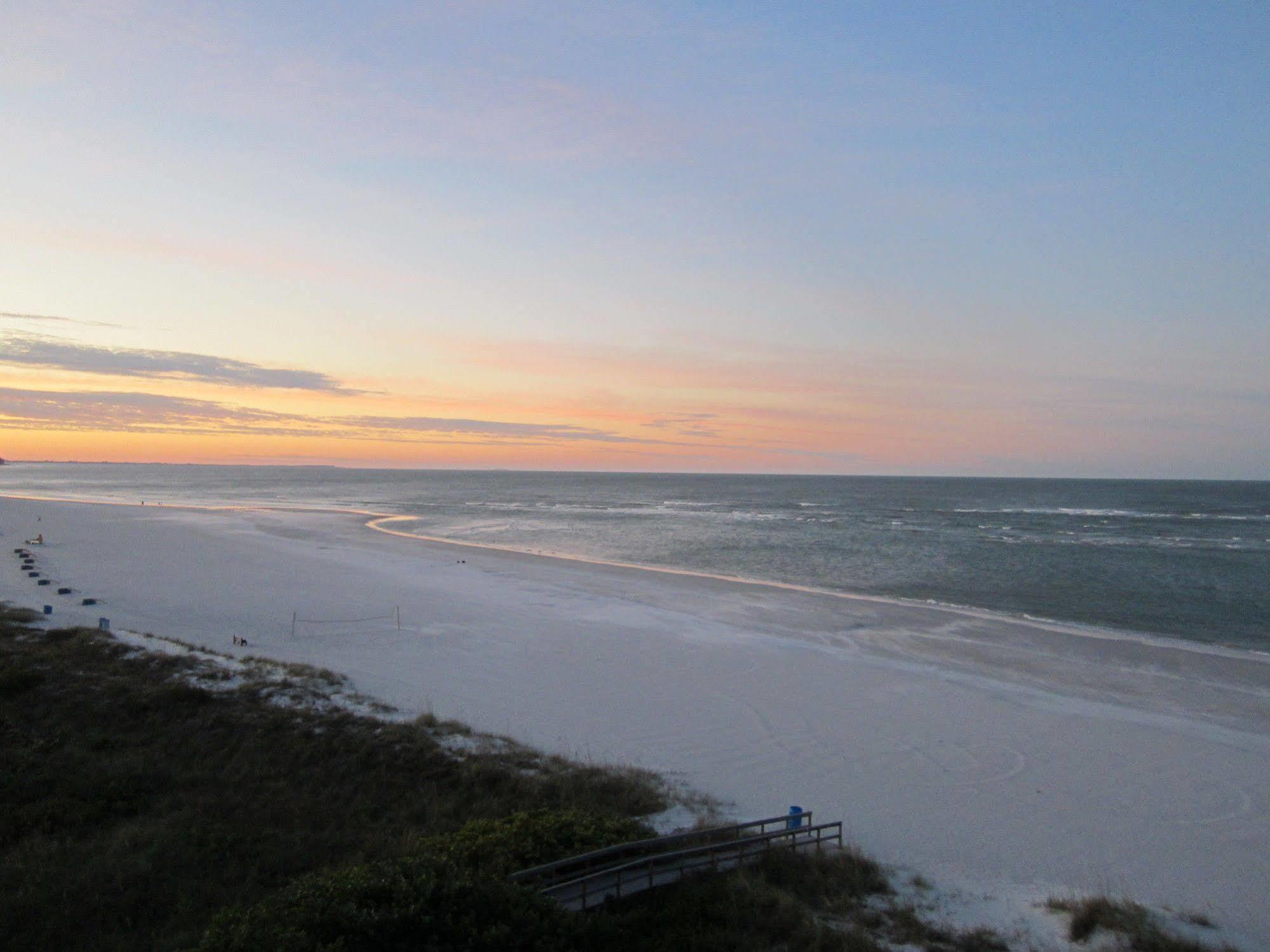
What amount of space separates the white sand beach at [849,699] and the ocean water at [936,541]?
5.77 meters

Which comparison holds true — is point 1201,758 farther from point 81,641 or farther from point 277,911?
point 81,641

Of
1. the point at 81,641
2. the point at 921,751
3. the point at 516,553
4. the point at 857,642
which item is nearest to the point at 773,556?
the point at 516,553

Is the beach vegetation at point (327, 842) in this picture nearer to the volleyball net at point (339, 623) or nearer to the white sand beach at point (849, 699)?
the white sand beach at point (849, 699)

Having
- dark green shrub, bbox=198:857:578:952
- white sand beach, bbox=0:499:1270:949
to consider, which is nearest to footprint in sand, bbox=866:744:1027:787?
white sand beach, bbox=0:499:1270:949

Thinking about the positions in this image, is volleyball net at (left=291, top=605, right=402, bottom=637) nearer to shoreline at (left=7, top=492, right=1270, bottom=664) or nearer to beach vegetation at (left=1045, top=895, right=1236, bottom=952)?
shoreline at (left=7, top=492, right=1270, bottom=664)

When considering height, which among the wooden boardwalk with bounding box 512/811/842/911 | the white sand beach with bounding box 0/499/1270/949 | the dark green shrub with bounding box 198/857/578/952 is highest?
the dark green shrub with bounding box 198/857/578/952

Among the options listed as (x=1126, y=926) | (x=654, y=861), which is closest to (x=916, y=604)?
(x=1126, y=926)

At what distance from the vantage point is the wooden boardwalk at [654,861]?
8.52 m

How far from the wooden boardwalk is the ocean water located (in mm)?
24295

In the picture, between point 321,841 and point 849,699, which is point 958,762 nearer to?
point 849,699

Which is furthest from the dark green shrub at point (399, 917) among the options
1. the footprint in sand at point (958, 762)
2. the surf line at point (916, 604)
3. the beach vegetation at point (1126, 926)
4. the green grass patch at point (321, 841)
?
the surf line at point (916, 604)

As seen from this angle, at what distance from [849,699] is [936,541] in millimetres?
43488

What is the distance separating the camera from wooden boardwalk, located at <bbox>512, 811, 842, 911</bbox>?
8.52m

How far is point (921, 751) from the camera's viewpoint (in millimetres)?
15711
